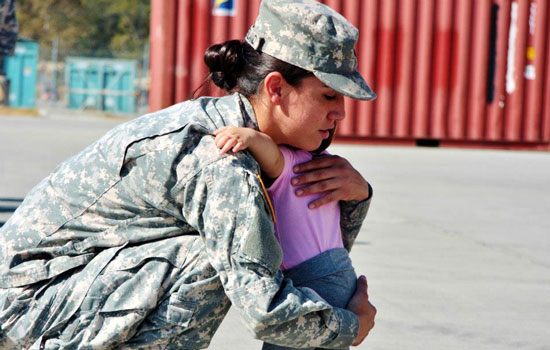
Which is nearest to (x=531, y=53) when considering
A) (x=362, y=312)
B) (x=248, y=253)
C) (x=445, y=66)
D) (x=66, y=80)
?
(x=445, y=66)

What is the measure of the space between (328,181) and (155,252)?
521 mm

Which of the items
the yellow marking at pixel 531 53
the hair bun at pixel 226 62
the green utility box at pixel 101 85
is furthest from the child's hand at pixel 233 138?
the green utility box at pixel 101 85

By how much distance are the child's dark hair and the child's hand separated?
170 mm

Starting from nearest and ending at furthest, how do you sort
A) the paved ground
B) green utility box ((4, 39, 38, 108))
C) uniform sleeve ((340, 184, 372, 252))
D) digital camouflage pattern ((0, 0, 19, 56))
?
uniform sleeve ((340, 184, 372, 252)) < the paved ground < digital camouflage pattern ((0, 0, 19, 56)) < green utility box ((4, 39, 38, 108))

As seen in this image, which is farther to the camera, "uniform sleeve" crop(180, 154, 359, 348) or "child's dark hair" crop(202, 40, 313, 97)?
"child's dark hair" crop(202, 40, 313, 97)

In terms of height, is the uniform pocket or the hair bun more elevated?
the hair bun

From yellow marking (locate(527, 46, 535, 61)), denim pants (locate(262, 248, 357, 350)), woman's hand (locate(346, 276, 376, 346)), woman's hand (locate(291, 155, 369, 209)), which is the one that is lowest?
woman's hand (locate(346, 276, 376, 346))

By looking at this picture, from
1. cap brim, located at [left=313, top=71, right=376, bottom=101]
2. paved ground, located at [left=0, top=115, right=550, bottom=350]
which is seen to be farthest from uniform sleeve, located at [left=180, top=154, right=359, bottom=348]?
paved ground, located at [left=0, top=115, right=550, bottom=350]

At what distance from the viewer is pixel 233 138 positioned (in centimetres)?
226

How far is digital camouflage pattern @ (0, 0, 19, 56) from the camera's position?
7051mm

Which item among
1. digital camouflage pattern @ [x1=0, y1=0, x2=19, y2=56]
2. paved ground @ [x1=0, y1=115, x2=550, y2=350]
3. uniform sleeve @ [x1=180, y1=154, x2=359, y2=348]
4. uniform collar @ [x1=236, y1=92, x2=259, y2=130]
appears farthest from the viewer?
digital camouflage pattern @ [x1=0, y1=0, x2=19, y2=56]

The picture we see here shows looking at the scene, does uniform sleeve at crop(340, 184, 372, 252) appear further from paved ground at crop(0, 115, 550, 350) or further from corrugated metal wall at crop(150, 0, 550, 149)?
corrugated metal wall at crop(150, 0, 550, 149)

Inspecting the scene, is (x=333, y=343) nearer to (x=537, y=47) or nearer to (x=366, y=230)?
(x=366, y=230)

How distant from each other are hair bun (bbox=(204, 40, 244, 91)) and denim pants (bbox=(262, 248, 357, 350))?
19.1 inches
